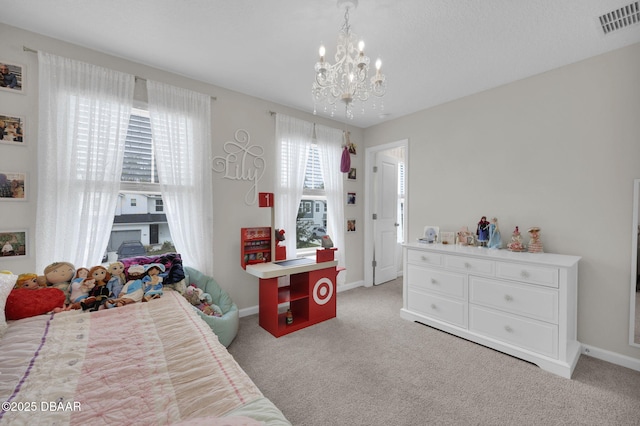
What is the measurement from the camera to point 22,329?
4.86 feet

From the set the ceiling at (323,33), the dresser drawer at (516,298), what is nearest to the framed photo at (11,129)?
the ceiling at (323,33)

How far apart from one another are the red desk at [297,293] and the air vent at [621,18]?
9.73 feet

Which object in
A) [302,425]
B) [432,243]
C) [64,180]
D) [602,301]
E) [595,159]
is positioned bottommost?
[302,425]

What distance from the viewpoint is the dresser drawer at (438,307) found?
2676 mm

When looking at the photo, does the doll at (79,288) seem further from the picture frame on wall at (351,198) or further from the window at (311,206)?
the picture frame on wall at (351,198)

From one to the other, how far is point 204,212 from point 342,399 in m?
2.13

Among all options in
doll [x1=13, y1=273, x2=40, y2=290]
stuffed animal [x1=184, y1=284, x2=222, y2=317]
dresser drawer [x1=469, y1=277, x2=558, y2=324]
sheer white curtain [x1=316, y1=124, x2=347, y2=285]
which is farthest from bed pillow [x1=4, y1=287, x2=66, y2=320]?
dresser drawer [x1=469, y1=277, x2=558, y2=324]

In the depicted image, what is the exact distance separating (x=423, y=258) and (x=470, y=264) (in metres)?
0.48

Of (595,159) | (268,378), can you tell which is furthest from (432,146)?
(268,378)

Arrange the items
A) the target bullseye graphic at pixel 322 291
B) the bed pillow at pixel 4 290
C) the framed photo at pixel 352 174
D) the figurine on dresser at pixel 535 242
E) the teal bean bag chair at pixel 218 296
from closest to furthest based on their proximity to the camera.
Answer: the bed pillow at pixel 4 290, the teal bean bag chair at pixel 218 296, the figurine on dresser at pixel 535 242, the target bullseye graphic at pixel 322 291, the framed photo at pixel 352 174

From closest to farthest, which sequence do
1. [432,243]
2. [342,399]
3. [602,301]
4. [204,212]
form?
1. [342,399]
2. [602,301]
3. [204,212]
4. [432,243]

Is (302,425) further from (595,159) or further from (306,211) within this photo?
(595,159)

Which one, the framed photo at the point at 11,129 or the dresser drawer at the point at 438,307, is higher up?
the framed photo at the point at 11,129

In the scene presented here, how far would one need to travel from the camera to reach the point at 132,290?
6.86 ft
